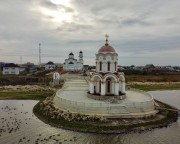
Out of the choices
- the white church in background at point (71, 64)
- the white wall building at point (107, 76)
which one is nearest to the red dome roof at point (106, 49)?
the white wall building at point (107, 76)

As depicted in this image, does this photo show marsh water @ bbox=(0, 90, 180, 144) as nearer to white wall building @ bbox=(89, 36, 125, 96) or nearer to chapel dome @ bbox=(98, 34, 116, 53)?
white wall building @ bbox=(89, 36, 125, 96)

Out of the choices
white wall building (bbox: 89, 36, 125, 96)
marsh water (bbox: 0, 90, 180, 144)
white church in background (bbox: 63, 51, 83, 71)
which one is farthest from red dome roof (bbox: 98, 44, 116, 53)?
white church in background (bbox: 63, 51, 83, 71)

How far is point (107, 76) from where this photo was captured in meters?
27.5

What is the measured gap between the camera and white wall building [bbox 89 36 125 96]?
27531mm

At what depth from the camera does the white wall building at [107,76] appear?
27531mm

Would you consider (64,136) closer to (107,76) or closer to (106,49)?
(107,76)

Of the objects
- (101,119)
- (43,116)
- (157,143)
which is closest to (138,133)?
(157,143)

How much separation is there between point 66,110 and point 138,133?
840 centimetres

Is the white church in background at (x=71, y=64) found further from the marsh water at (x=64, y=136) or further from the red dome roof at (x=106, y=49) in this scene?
the marsh water at (x=64, y=136)

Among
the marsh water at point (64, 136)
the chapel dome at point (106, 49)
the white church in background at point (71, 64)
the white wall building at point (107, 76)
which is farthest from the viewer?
the white church in background at point (71, 64)

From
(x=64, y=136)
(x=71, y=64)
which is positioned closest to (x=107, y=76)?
(x=64, y=136)

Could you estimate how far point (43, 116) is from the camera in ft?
81.1

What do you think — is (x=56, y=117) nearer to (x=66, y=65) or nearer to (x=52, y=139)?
(x=52, y=139)

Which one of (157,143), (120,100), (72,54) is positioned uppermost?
(72,54)
